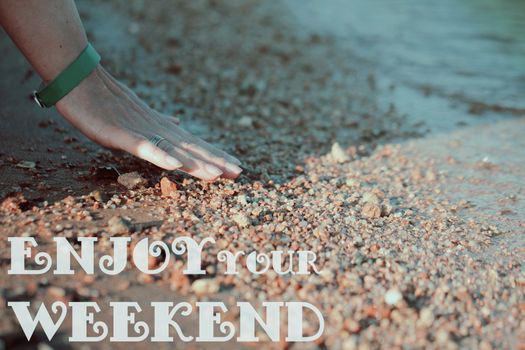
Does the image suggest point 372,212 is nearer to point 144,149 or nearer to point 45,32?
point 144,149

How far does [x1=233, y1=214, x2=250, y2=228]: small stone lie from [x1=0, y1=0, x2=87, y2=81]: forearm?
0.98 meters

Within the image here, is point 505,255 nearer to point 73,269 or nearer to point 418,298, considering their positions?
point 418,298

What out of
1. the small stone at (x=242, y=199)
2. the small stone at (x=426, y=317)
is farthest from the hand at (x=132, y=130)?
the small stone at (x=426, y=317)

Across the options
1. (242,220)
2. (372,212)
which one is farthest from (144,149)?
(372,212)

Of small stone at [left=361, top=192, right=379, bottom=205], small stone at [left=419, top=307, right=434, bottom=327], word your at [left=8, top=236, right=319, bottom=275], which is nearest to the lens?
small stone at [left=419, top=307, right=434, bottom=327]

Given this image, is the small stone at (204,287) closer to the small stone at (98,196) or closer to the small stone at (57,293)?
the small stone at (57,293)

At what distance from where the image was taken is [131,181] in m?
2.35

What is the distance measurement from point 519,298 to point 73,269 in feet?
4.82

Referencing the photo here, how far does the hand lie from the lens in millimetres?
2314

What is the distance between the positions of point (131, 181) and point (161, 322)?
0.80m

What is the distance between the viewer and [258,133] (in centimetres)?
341

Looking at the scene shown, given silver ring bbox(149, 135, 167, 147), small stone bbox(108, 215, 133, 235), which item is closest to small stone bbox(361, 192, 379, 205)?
silver ring bbox(149, 135, 167, 147)

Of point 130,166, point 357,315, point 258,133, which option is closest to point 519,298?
point 357,315

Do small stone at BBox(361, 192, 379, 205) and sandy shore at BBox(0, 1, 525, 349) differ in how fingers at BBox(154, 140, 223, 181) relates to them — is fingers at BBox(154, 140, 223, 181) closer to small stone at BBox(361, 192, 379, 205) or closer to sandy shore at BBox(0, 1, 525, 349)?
sandy shore at BBox(0, 1, 525, 349)
